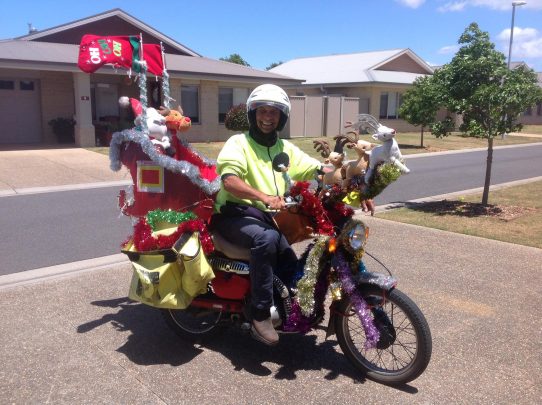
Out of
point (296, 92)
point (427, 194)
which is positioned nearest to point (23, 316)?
point (427, 194)

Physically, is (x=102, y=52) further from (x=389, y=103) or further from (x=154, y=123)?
(x=389, y=103)

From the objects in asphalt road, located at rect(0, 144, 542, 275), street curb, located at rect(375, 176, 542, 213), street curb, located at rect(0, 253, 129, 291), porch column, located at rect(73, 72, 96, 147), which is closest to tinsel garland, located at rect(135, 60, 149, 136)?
street curb, located at rect(0, 253, 129, 291)

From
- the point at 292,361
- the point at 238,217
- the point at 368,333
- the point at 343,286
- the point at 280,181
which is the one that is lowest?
the point at 292,361

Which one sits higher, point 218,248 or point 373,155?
point 373,155

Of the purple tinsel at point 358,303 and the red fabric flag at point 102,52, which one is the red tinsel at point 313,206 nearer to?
the purple tinsel at point 358,303

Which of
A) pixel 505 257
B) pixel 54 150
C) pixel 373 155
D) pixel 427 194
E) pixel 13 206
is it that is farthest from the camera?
pixel 54 150

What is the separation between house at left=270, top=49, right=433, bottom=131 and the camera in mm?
30859

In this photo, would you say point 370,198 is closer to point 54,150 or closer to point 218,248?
point 218,248

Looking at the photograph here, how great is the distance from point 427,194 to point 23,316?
880 cm

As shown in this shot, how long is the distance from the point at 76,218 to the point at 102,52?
486 centimetres

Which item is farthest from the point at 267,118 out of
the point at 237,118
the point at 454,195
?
the point at 237,118

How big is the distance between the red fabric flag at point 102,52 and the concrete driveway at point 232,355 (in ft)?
6.93

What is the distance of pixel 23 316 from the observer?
4.36 metres

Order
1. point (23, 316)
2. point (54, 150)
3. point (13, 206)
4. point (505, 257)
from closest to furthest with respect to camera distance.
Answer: point (23, 316) → point (505, 257) → point (13, 206) → point (54, 150)
